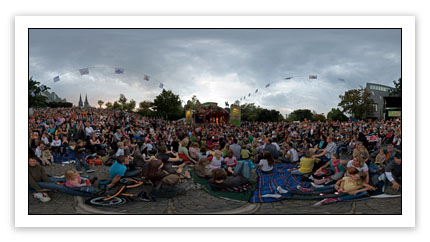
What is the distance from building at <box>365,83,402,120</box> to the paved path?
1.80 m

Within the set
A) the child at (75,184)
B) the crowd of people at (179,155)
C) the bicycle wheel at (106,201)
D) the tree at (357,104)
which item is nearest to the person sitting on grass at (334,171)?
the crowd of people at (179,155)

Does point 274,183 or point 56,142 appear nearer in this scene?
point 274,183

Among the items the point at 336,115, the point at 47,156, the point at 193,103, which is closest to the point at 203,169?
the point at 193,103

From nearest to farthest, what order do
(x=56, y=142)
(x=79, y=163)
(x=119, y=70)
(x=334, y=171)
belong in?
1. (x=334, y=171)
2. (x=119, y=70)
3. (x=79, y=163)
4. (x=56, y=142)

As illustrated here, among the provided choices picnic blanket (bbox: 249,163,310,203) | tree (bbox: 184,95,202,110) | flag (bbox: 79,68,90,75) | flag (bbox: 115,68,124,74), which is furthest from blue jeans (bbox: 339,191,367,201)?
flag (bbox: 79,68,90,75)

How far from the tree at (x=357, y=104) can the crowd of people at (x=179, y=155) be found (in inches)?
18.1

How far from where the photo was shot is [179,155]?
232 inches

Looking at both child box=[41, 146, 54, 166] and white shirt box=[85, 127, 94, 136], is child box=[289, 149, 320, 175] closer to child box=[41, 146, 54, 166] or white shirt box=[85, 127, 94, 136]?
child box=[41, 146, 54, 166]

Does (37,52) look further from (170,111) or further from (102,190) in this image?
(170,111)

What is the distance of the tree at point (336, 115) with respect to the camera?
6.40 meters

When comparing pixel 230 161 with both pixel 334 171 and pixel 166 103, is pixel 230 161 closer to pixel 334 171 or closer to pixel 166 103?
pixel 334 171

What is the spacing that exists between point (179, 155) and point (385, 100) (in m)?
5.31
